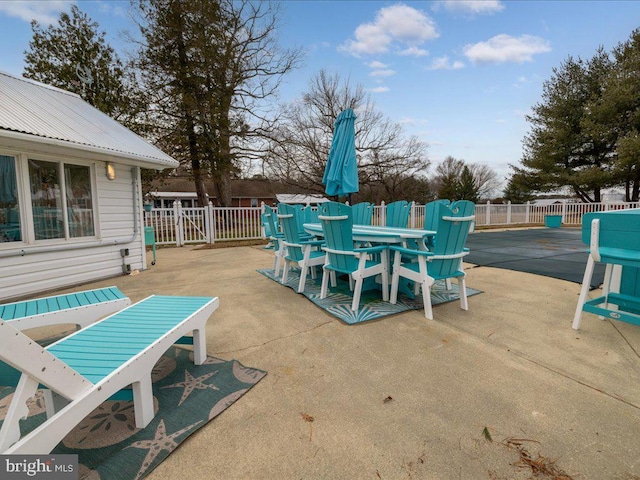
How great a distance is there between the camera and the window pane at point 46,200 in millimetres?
4070

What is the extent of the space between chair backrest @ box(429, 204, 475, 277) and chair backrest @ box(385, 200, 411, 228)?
1976 millimetres

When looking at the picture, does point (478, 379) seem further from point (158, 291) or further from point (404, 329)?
point (158, 291)

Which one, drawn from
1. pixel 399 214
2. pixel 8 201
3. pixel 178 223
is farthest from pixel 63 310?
pixel 178 223

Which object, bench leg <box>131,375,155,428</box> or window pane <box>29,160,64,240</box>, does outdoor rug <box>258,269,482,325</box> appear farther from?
window pane <box>29,160,64,240</box>

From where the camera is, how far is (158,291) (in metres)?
4.20

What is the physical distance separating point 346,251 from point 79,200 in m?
4.46

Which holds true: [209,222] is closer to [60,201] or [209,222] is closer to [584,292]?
[60,201]

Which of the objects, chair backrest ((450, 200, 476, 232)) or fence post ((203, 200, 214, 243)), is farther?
fence post ((203, 200, 214, 243))

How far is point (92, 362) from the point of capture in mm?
1433

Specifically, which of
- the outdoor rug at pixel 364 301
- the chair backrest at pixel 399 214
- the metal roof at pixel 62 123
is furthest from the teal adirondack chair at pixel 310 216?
the metal roof at pixel 62 123

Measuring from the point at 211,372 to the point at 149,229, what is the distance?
5.23m

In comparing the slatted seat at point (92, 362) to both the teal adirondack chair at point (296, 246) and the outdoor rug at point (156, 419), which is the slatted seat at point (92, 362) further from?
the teal adirondack chair at point (296, 246)

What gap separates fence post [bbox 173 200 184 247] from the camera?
872 centimetres

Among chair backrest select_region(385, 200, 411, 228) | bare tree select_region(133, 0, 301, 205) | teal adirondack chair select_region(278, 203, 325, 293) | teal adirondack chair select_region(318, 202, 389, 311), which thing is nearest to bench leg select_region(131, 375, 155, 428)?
teal adirondack chair select_region(318, 202, 389, 311)
